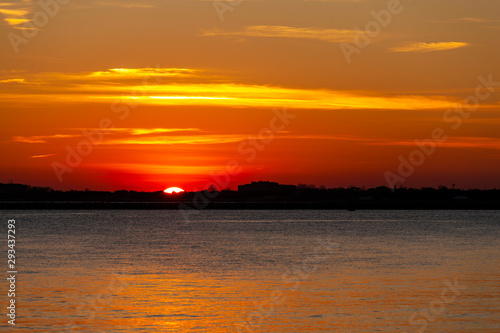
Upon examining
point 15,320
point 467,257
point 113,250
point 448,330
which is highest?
point 113,250

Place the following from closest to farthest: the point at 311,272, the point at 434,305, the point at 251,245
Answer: the point at 434,305 < the point at 311,272 < the point at 251,245

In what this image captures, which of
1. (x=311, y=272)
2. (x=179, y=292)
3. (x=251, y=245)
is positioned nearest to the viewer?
(x=179, y=292)

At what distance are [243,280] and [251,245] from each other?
31312 millimetres

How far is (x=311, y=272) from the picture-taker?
46.4m

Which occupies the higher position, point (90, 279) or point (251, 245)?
point (251, 245)

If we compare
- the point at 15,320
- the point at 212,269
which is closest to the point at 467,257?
the point at 212,269

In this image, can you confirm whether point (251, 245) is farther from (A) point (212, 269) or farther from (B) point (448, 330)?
(B) point (448, 330)

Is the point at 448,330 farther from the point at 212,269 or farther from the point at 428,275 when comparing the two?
the point at 212,269

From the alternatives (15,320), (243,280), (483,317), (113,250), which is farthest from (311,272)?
(113,250)

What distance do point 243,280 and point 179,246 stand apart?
1280 inches

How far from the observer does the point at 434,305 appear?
110 ft

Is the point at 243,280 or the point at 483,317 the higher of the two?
the point at 243,280

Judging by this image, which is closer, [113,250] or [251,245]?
[113,250]

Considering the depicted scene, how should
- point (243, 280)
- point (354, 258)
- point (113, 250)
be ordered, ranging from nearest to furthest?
point (243, 280), point (354, 258), point (113, 250)
